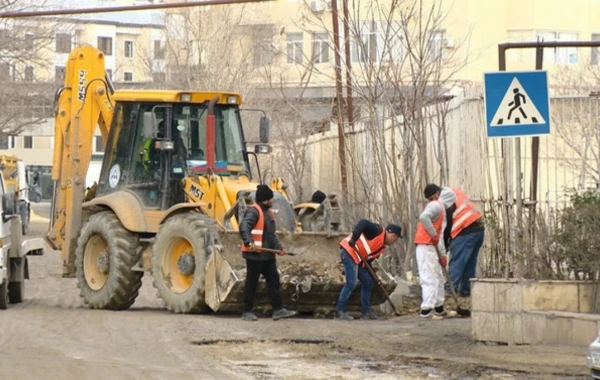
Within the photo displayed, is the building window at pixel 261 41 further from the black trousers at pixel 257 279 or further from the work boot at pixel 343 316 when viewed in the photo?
the black trousers at pixel 257 279

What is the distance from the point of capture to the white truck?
18516 mm

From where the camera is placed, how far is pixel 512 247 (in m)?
14.8

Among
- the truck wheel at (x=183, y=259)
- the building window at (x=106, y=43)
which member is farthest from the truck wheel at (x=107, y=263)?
the building window at (x=106, y=43)

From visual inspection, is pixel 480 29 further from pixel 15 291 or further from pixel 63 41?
pixel 15 291

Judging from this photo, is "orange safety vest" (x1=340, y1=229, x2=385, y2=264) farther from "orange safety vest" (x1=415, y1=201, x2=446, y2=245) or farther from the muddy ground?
the muddy ground

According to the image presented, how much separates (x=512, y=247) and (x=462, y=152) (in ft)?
14.6

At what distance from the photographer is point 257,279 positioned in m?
16.9

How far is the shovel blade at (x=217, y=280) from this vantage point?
17047 mm

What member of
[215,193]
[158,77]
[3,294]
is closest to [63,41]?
[158,77]

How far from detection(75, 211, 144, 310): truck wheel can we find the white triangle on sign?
6503mm

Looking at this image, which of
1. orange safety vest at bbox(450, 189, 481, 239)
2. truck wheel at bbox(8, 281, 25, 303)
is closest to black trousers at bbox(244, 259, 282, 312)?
orange safety vest at bbox(450, 189, 481, 239)

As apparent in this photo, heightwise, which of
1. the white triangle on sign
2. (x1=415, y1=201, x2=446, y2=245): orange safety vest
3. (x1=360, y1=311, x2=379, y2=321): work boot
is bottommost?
(x1=360, y1=311, x2=379, y2=321): work boot

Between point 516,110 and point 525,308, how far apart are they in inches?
80.9

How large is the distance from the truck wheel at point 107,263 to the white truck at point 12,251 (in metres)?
0.87
